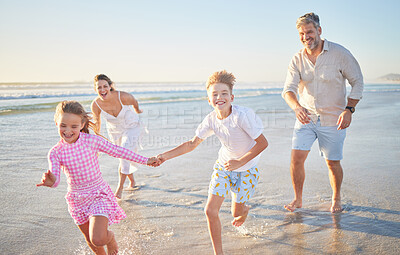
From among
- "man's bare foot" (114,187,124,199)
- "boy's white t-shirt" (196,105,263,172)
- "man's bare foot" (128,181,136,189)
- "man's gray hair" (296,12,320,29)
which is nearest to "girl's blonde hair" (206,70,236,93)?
"boy's white t-shirt" (196,105,263,172)

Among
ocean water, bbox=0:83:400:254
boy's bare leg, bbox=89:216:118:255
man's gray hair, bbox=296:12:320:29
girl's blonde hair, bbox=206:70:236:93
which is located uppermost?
man's gray hair, bbox=296:12:320:29

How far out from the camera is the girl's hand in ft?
8.91

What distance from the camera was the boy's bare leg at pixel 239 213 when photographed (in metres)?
3.52

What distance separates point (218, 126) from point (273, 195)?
5.38 feet

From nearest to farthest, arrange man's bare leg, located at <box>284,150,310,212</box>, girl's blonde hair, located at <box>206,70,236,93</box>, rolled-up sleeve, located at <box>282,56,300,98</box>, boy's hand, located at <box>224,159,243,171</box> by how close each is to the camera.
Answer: boy's hand, located at <box>224,159,243,171</box> → girl's blonde hair, located at <box>206,70,236,93</box> → man's bare leg, located at <box>284,150,310,212</box> → rolled-up sleeve, located at <box>282,56,300,98</box>

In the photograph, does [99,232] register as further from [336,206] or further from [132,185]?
[336,206]

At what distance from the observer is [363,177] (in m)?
5.15

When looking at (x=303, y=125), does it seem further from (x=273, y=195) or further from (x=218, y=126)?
(x=218, y=126)

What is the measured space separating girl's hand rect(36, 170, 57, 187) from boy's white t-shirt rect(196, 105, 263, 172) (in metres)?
1.44

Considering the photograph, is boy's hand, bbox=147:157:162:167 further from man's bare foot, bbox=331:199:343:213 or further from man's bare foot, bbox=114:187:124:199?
man's bare foot, bbox=331:199:343:213

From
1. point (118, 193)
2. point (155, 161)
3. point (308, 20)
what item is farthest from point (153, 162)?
point (308, 20)

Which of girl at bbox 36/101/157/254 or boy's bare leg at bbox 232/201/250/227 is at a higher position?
girl at bbox 36/101/157/254

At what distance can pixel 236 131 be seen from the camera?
345cm

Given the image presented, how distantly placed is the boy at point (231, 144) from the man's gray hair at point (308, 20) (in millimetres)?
1332
